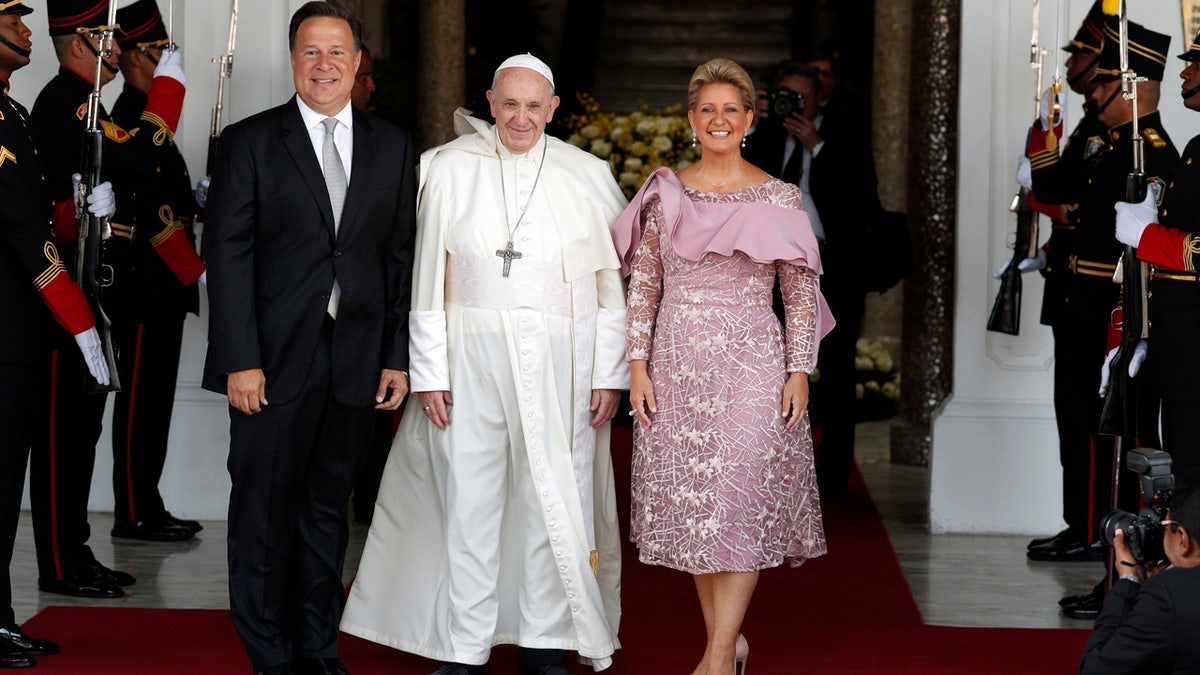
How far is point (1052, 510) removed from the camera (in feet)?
21.1

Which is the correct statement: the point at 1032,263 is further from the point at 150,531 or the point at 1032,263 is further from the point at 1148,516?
the point at 150,531

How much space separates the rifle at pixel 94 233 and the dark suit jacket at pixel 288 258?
726 mm

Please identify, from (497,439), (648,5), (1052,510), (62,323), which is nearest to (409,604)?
(497,439)

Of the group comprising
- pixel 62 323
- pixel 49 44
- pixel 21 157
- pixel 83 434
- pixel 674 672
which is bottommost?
pixel 674 672

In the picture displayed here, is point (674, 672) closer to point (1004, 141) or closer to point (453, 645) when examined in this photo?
point (453, 645)

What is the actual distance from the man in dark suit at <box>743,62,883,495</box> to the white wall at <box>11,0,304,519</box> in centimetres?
222

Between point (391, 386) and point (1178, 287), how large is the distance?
2.16 meters

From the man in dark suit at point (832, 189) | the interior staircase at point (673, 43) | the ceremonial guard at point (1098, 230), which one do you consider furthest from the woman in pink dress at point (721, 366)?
the interior staircase at point (673, 43)

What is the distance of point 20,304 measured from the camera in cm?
436

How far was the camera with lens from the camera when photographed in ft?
10.5

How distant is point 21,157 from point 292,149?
867 mm

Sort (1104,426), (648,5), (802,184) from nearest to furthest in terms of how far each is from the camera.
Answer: (1104,426)
(802,184)
(648,5)

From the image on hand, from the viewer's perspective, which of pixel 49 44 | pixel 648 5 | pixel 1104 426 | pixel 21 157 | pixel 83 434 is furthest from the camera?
pixel 648 5

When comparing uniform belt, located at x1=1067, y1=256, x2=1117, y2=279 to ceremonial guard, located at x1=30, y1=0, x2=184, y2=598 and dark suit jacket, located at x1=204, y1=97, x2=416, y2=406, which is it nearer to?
dark suit jacket, located at x1=204, y1=97, x2=416, y2=406
